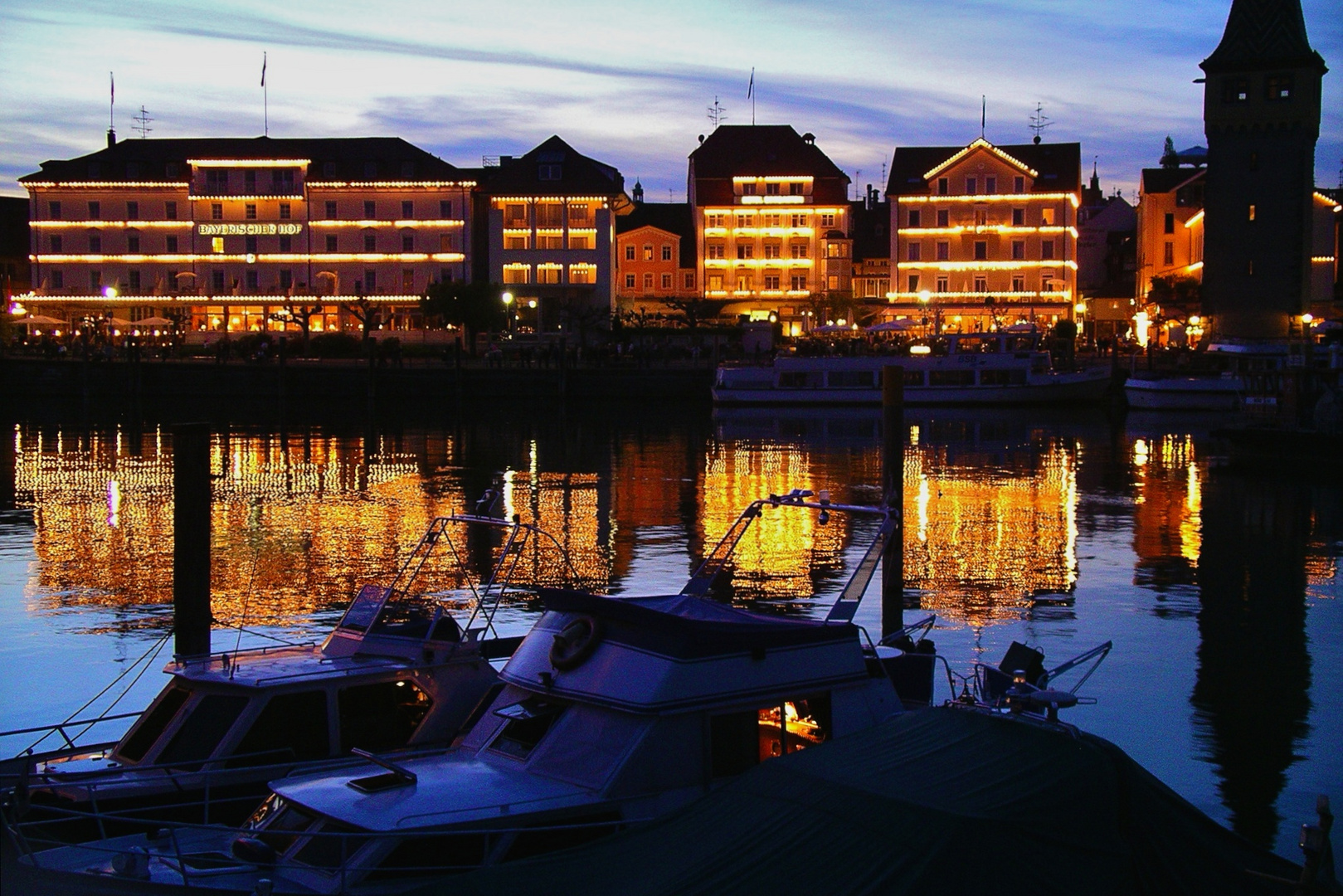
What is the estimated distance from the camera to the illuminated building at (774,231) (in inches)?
3701

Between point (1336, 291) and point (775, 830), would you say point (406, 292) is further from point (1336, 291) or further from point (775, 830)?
point (775, 830)

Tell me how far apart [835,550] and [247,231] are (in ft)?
230

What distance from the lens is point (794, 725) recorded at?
11727 millimetres

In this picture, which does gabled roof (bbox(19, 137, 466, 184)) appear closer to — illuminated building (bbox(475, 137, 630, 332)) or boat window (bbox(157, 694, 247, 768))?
illuminated building (bbox(475, 137, 630, 332))

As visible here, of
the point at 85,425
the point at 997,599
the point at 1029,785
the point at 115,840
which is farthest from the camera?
the point at 85,425

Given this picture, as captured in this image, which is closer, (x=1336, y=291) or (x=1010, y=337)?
(x=1010, y=337)

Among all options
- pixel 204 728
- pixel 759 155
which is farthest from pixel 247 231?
pixel 204 728

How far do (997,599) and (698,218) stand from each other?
238ft

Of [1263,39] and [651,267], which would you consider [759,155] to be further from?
[1263,39]

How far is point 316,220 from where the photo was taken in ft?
296

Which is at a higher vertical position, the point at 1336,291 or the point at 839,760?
the point at 1336,291

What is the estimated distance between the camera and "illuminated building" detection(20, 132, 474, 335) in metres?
90.0

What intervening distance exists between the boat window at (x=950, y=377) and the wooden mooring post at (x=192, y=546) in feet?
199

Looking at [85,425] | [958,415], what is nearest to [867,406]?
[958,415]
